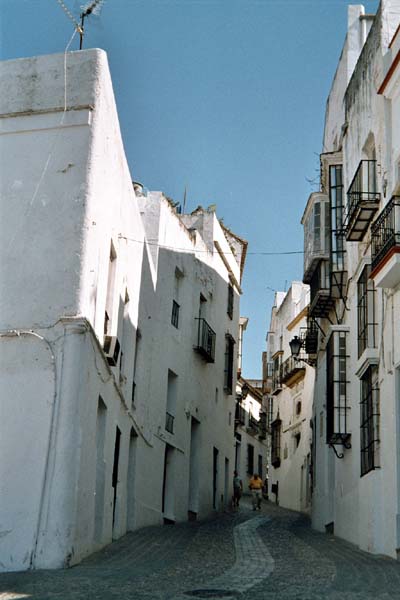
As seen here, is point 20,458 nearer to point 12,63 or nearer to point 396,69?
point 12,63

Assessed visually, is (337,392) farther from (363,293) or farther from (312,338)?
(312,338)

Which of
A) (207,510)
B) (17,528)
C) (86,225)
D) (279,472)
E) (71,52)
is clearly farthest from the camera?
(279,472)

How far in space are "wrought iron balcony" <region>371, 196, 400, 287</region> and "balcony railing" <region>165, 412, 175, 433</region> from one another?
353 inches

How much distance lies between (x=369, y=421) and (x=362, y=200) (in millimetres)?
3878

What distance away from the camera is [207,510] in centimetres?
2611

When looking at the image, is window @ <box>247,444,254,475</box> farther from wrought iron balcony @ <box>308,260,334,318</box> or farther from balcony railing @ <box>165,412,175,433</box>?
wrought iron balcony @ <box>308,260,334,318</box>

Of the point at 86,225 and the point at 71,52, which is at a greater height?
the point at 71,52

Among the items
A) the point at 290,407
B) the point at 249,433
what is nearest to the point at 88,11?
the point at 290,407

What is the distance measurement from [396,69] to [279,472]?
28.1 meters

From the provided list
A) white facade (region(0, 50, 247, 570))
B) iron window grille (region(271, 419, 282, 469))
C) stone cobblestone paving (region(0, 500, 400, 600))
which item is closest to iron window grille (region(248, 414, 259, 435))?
iron window grille (region(271, 419, 282, 469))

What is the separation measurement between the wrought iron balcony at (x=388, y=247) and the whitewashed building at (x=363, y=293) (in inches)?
0.8

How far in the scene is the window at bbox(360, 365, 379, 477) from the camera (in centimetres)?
1494

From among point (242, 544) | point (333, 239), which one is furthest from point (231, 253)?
point (242, 544)

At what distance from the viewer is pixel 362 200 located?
50.5 feet
